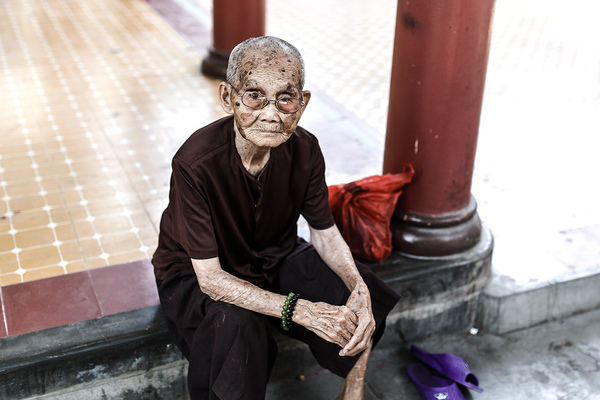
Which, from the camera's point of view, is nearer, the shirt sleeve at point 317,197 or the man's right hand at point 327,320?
the man's right hand at point 327,320

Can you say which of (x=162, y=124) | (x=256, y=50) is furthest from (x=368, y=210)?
(x=162, y=124)

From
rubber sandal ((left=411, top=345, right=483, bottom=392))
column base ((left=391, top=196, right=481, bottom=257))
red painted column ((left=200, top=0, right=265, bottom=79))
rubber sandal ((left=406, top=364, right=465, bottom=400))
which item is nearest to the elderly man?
rubber sandal ((left=406, top=364, right=465, bottom=400))

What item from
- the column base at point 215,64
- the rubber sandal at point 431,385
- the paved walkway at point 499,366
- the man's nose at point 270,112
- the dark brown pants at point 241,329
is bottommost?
the paved walkway at point 499,366

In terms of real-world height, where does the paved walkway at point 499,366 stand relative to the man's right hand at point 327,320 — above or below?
below

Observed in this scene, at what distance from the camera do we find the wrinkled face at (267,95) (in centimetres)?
248

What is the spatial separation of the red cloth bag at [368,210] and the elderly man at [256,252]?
0.50 meters

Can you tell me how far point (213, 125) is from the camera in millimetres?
2734

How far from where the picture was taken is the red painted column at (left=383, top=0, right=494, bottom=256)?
Result: 3.24 m

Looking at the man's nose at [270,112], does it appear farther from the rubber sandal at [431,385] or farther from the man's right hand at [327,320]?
the rubber sandal at [431,385]

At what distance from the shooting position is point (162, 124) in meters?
5.49

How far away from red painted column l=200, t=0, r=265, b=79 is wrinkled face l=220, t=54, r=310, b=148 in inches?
154

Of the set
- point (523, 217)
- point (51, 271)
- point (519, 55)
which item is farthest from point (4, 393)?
point (519, 55)

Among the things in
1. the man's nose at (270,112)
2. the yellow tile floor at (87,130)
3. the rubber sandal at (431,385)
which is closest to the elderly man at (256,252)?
the man's nose at (270,112)

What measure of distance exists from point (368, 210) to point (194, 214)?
117 cm
